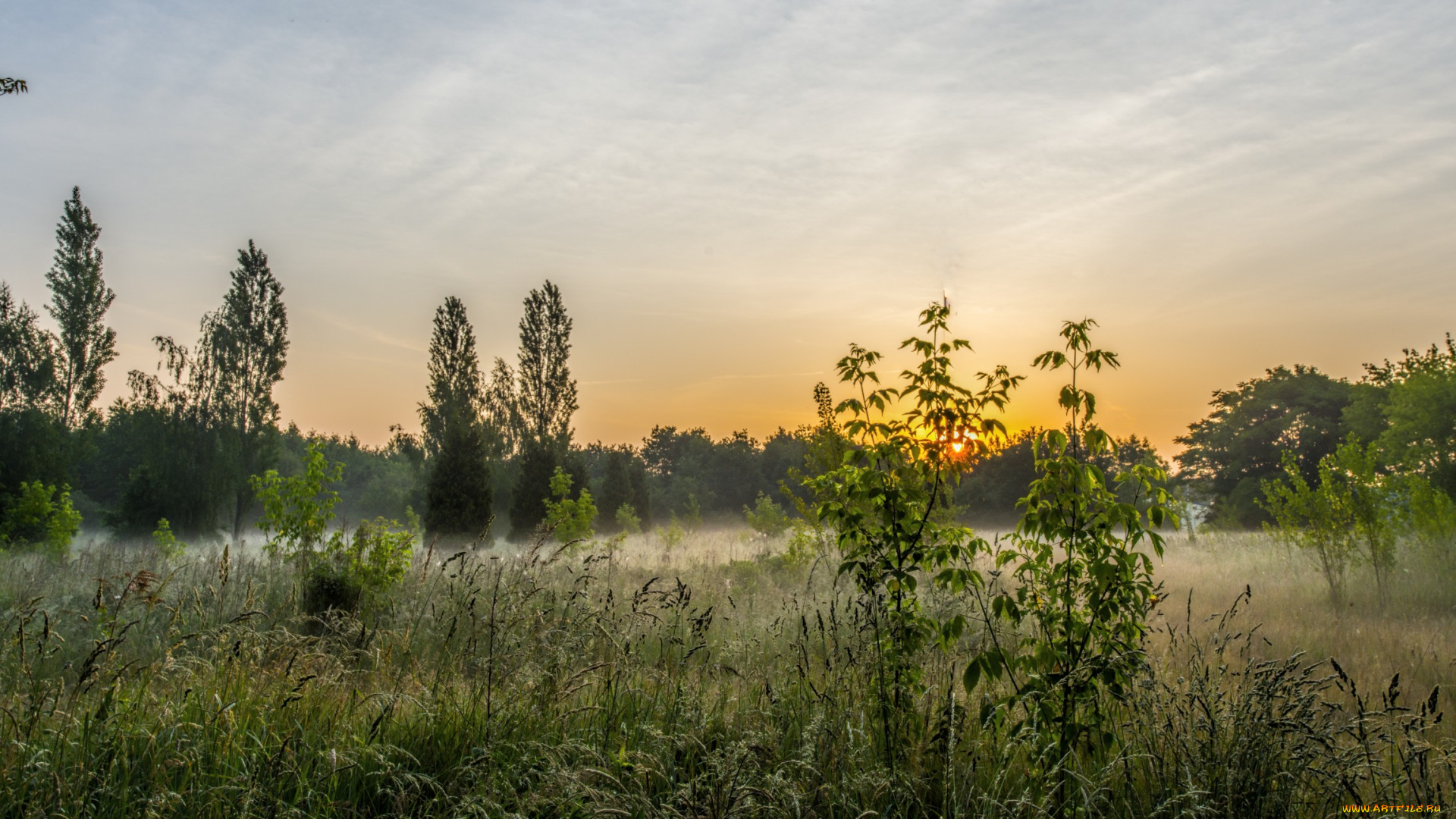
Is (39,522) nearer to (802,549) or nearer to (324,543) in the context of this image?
(324,543)

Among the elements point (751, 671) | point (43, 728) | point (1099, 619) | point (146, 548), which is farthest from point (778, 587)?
point (146, 548)

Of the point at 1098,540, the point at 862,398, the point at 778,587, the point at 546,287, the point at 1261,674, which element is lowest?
the point at 778,587

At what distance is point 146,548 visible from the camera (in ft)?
49.6

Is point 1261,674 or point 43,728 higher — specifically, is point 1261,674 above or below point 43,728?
above

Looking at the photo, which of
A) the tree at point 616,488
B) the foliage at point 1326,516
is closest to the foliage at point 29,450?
the tree at point 616,488

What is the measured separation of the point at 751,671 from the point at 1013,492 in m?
40.0

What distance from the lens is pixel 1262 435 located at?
3941 centimetres

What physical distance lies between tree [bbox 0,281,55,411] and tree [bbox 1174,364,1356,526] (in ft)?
155

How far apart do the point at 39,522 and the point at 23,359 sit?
461 inches

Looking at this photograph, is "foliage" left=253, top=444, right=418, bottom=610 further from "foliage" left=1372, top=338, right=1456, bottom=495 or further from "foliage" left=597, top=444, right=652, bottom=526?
"foliage" left=1372, top=338, right=1456, bottom=495

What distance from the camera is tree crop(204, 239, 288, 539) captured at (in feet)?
88.0

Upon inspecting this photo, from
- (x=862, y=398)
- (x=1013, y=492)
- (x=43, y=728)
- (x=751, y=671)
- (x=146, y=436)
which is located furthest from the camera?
(x=1013, y=492)

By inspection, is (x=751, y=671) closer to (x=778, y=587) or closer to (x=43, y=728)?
(x=43, y=728)

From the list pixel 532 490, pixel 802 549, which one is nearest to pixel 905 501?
pixel 802 549
